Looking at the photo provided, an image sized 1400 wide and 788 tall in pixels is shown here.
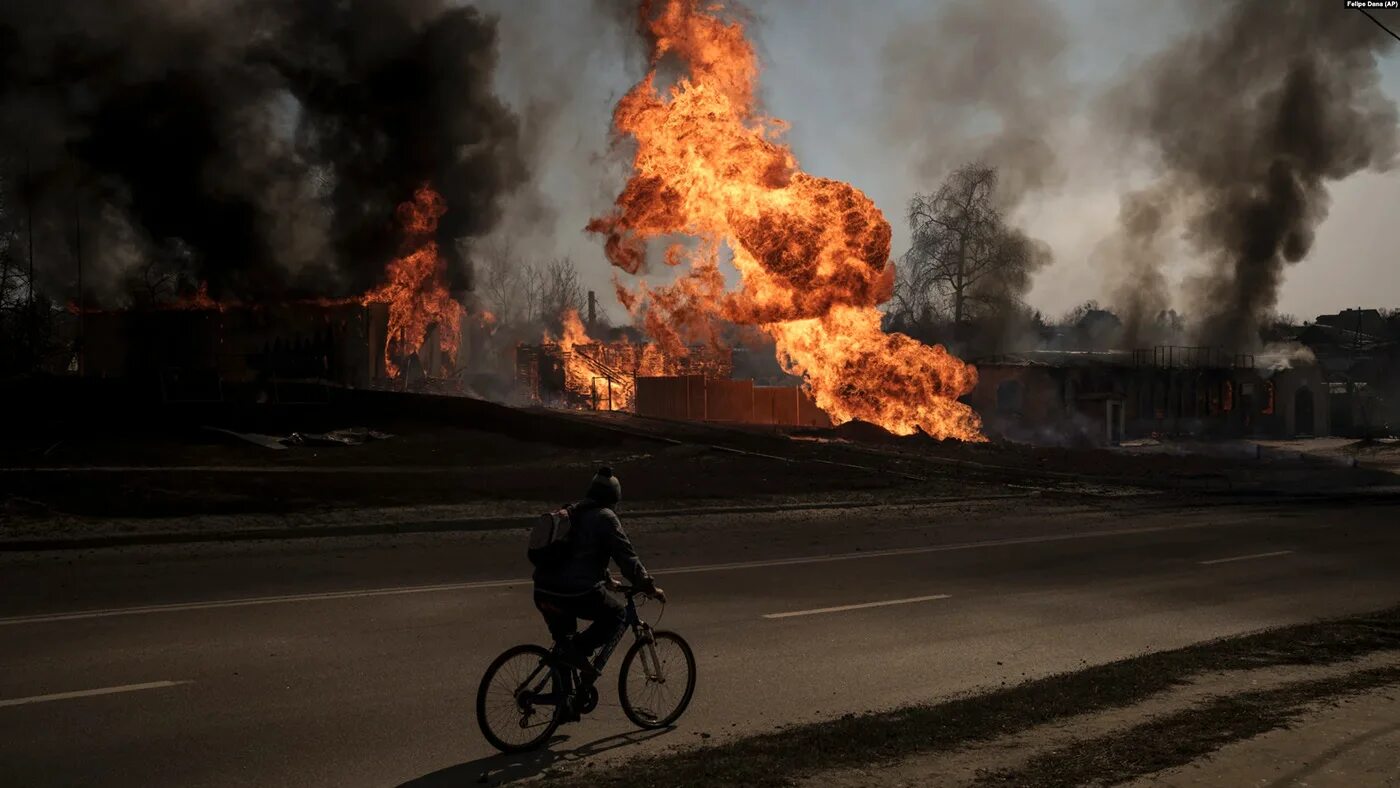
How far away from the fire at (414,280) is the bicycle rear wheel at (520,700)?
38.1 m

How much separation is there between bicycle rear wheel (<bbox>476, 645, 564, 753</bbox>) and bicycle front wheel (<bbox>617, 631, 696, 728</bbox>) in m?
0.46

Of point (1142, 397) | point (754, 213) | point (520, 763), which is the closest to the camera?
point (520, 763)

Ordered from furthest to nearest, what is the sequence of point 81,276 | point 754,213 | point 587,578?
point 81,276 < point 754,213 < point 587,578

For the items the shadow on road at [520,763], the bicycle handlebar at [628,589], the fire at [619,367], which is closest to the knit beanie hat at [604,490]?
the bicycle handlebar at [628,589]

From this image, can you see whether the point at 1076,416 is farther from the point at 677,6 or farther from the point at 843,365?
the point at 677,6

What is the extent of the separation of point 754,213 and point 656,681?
1107 inches

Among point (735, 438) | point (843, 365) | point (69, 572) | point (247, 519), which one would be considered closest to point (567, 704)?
point (69, 572)

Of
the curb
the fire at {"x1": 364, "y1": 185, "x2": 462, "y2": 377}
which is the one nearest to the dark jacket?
the curb

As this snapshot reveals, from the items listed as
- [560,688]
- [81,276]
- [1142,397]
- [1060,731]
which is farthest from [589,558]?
[1142,397]

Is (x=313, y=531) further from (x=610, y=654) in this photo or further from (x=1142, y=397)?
(x=1142, y=397)

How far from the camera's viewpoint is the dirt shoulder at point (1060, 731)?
557 cm

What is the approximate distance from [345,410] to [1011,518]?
19706 millimetres

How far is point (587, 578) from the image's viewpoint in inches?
263

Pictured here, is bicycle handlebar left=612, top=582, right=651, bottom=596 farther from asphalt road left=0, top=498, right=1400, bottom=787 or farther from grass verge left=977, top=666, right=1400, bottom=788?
grass verge left=977, top=666, right=1400, bottom=788
